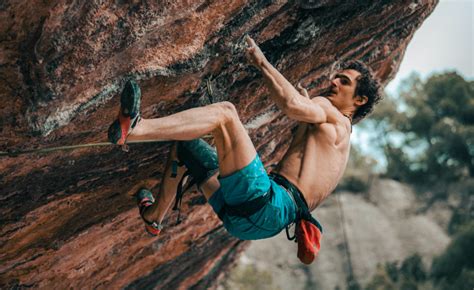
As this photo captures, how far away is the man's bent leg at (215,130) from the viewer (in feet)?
10.3

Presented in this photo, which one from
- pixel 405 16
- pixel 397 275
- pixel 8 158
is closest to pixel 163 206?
pixel 8 158

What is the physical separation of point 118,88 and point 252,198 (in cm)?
106

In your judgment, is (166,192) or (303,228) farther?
(166,192)

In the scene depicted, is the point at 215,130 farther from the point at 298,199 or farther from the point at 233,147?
the point at 298,199

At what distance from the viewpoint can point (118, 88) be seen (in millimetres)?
3531

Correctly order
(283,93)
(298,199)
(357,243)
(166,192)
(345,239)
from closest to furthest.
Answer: (283,93) < (298,199) < (166,192) < (357,243) < (345,239)

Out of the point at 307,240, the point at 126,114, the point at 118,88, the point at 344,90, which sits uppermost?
the point at 126,114

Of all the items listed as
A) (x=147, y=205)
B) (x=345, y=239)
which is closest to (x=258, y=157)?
(x=147, y=205)

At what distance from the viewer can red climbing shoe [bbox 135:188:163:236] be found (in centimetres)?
441

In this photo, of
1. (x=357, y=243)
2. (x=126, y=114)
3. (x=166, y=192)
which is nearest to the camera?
(x=126, y=114)

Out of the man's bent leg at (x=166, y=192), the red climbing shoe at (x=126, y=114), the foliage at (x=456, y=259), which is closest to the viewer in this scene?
the red climbing shoe at (x=126, y=114)

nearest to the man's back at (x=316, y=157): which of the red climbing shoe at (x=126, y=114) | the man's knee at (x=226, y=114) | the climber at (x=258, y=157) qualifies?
the climber at (x=258, y=157)

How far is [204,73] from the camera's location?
409cm

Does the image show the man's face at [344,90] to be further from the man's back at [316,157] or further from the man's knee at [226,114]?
the man's knee at [226,114]
